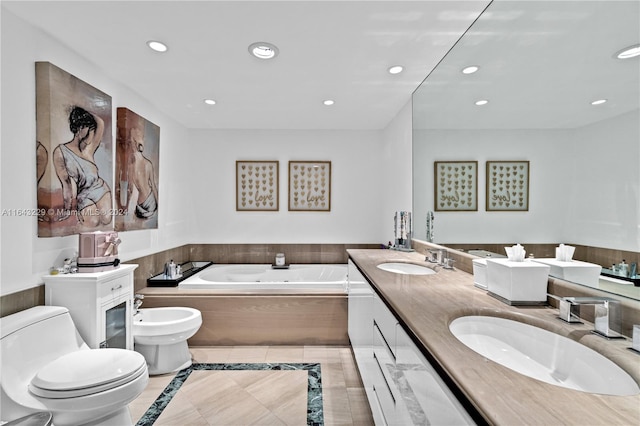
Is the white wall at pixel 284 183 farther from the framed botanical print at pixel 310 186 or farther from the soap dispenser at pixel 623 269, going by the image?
the soap dispenser at pixel 623 269

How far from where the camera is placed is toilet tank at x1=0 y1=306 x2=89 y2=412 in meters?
1.40

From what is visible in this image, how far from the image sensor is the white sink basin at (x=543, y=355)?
0.75 m

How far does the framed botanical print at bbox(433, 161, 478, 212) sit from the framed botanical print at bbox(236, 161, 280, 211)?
7.49 ft

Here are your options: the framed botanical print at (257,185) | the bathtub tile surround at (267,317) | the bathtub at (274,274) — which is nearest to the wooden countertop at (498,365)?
the bathtub tile surround at (267,317)

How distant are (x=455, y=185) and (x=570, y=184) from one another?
0.79m

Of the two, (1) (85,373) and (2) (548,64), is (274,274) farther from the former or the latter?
(2) (548,64)

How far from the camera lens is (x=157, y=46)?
1.96m

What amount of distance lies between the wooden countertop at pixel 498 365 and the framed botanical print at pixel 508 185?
436mm

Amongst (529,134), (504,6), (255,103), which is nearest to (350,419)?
(529,134)

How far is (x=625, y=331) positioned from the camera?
0.88 meters

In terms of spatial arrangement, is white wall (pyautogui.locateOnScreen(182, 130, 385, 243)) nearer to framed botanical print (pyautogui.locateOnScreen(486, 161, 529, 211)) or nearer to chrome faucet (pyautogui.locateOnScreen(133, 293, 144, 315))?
chrome faucet (pyautogui.locateOnScreen(133, 293, 144, 315))

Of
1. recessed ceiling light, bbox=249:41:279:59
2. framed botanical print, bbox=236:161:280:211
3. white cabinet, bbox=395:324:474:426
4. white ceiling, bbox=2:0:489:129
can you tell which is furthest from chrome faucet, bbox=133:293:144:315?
white cabinet, bbox=395:324:474:426

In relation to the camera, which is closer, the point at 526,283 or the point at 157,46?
the point at 526,283

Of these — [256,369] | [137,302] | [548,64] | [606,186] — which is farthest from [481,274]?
[137,302]
